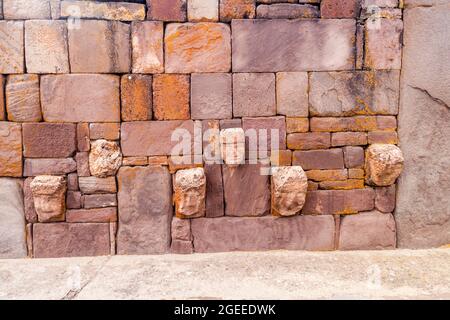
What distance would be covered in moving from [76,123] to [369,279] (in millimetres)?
3227

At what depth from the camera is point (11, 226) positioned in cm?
346

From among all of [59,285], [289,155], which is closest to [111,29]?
[289,155]

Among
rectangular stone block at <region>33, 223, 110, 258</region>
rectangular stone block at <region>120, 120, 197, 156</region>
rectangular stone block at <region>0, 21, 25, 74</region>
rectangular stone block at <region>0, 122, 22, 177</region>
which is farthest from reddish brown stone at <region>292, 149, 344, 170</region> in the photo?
rectangular stone block at <region>0, 21, 25, 74</region>

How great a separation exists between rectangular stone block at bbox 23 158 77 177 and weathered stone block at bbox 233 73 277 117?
6.09 ft

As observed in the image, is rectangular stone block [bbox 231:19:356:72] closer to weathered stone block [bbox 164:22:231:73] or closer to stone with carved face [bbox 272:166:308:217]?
weathered stone block [bbox 164:22:231:73]

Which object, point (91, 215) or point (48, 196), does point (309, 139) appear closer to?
point (91, 215)

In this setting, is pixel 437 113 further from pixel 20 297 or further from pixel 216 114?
pixel 20 297

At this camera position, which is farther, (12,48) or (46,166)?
(46,166)

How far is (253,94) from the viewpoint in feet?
11.4

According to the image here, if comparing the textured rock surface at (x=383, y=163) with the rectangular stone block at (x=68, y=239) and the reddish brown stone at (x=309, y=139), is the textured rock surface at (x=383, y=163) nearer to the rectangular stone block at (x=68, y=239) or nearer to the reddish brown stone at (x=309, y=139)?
the reddish brown stone at (x=309, y=139)

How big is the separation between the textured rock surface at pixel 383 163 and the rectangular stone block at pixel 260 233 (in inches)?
26.0

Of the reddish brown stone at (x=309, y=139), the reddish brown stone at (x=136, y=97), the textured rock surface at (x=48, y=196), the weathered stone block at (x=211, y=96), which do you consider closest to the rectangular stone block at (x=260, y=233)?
the reddish brown stone at (x=309, y=139)

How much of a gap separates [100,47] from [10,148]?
55.2 inches

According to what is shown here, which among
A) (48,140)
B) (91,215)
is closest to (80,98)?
(48,140)
